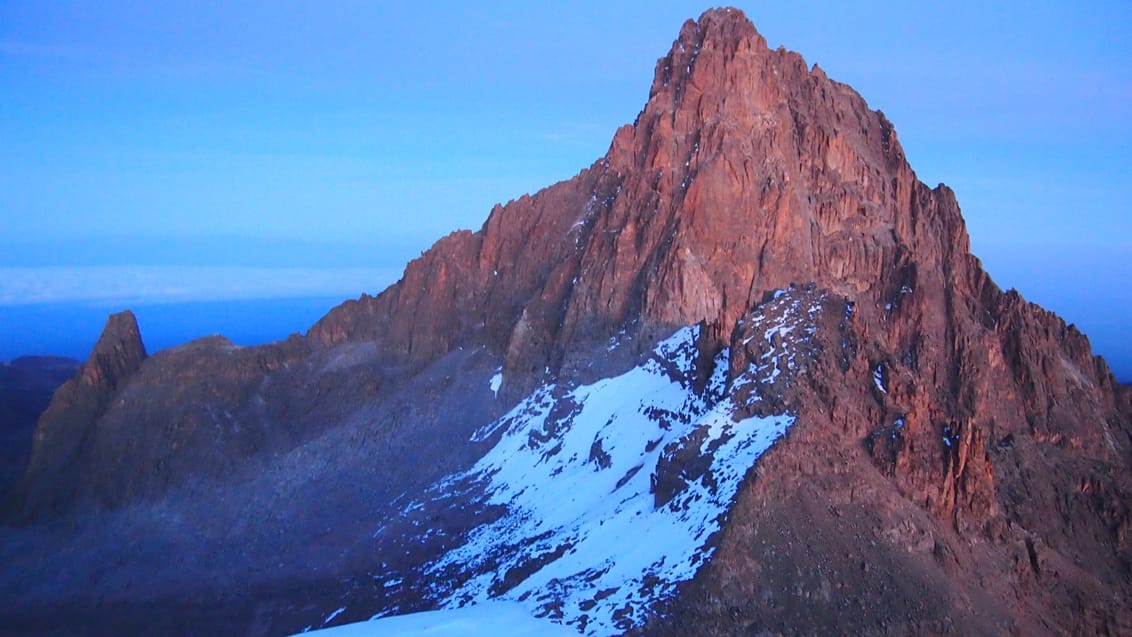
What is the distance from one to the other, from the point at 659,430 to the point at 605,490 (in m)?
5.06

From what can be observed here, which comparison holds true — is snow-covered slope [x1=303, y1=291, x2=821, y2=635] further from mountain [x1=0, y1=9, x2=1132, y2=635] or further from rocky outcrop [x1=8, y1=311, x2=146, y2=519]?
rocky outcrop [x1=8, y1=311, x2=146, y2=519]

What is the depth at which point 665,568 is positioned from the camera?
44781 millimetres

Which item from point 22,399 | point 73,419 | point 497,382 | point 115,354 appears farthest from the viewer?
point 22,399

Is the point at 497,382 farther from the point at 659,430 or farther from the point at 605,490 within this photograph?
the point at 605,490

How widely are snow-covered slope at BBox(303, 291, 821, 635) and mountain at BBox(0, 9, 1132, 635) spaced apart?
219 mm

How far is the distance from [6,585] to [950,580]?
61.6 m

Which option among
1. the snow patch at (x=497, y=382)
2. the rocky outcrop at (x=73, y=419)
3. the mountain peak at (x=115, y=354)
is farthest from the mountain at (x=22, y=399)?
the snow patch at (x=497, y=382)

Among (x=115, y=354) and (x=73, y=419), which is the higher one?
(x=115, y=354)

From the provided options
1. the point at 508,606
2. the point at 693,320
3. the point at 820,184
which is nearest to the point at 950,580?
the point at 508,606

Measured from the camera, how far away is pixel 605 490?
60.9m

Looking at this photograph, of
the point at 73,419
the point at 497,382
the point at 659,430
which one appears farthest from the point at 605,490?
the point at 73,419

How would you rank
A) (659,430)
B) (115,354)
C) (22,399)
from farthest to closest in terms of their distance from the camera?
(22,399)
(115,354)
(659,430)

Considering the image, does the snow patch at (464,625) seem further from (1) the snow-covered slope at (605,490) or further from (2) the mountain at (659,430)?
(2) the mountain at (659,430)

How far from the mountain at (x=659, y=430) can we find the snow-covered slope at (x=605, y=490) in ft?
0.72
